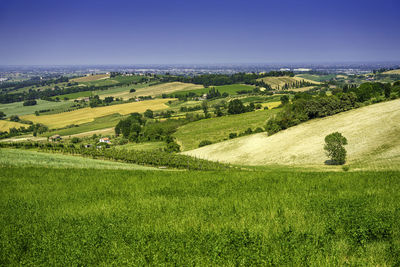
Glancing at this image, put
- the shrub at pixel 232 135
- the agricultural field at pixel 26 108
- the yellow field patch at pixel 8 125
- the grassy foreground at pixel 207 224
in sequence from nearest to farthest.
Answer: the grassy foreground at pixel 207 224
the shrub at pixel 232 135
the yellow field patch at pixel 8 125
the agricultural field at pixel 26 108

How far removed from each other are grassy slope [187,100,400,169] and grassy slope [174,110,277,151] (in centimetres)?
1290

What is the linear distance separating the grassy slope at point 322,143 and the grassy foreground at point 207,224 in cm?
2767

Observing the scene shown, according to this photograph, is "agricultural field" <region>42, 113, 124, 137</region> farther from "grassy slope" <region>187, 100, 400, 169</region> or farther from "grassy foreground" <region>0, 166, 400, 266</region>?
"grassy foreground" <region>0, 166, 400, 266</region>

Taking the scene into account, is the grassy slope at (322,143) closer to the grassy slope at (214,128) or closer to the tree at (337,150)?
the tree at (337,150)

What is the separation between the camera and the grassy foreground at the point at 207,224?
5.74 meters

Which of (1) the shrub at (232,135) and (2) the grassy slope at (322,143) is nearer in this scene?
(2) the grassy slope at (322,143)

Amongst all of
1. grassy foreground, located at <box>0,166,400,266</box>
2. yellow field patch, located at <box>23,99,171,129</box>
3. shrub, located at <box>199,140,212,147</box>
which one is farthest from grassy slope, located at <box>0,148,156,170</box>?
yellow field patch, located at <box>23,99,171,129</box>

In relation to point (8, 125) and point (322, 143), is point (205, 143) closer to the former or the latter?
point (322, 143)

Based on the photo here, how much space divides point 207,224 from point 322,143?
161 feet

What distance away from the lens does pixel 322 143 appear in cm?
5097

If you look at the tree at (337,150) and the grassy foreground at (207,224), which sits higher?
the grassy foreground at (207,224)

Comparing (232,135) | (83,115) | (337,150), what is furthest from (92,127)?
(337,150)

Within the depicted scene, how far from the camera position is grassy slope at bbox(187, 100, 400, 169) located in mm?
40312

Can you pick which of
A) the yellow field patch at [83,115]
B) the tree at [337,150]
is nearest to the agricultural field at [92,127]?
the yellow field patch at [83,115]
